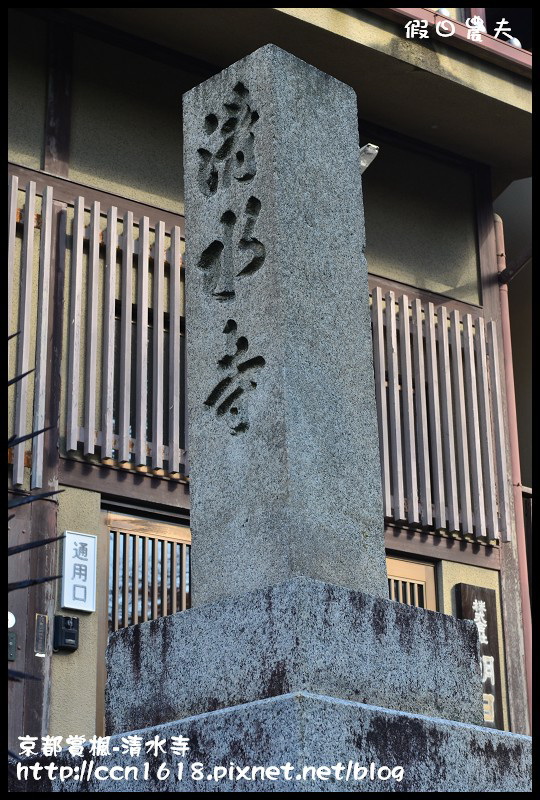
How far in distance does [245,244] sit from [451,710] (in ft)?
5.99

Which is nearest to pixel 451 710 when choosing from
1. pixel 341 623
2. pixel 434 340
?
pixel 341 623

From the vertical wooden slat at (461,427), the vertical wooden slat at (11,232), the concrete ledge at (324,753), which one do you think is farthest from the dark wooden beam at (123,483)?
the concrete ledge at (324,753)

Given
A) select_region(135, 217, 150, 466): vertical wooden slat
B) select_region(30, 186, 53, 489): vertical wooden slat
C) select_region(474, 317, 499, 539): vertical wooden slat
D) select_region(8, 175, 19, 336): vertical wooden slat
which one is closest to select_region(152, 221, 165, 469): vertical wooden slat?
select_region(135, 217, 150, 466): vertical wooden slat

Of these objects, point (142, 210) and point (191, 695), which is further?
point (142, 210)

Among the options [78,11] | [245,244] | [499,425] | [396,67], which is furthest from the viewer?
[499,425]

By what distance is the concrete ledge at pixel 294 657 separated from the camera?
156 inches

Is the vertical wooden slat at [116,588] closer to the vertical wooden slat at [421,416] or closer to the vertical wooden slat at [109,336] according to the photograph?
the vertical wooden slat at [109,336]

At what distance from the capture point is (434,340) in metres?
10.9

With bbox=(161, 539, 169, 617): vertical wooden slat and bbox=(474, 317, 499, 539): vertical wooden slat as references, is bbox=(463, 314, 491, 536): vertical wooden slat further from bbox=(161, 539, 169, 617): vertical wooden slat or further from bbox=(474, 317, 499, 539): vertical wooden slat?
bbox=(161, 539, 169, 617): vertical wooden slat

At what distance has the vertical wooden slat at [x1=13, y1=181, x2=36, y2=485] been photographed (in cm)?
838

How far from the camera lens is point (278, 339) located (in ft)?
14.6

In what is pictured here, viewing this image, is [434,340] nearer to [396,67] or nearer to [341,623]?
[396,67]

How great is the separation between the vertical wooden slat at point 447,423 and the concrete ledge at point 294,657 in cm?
595

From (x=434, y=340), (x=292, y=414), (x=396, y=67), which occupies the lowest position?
(x=292, y=414)
